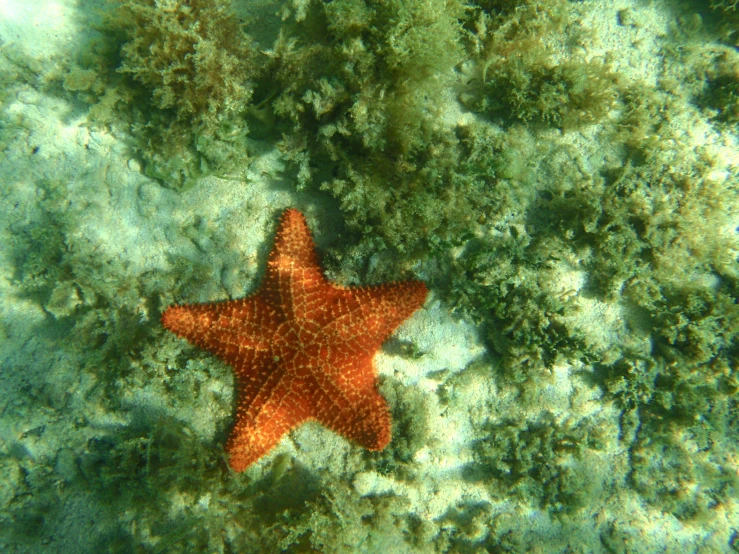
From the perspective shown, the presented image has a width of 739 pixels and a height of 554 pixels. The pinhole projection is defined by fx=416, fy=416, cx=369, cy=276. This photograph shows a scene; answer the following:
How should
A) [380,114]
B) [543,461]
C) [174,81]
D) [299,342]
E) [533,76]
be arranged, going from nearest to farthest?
[380,114] → [174,81] → [299,342] → [533,76] → [543,461]

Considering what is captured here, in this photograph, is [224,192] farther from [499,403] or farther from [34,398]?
[499,403]

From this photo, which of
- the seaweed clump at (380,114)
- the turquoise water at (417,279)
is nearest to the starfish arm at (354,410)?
the turquoise water at (417,279)

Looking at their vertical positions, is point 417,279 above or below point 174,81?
below

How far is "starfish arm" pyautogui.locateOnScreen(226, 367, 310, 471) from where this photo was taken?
5246 millimetres

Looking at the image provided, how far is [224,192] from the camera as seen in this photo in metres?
5.80

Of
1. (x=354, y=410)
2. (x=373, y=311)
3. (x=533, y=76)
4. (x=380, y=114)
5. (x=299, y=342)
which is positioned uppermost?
(x=533, y=76)

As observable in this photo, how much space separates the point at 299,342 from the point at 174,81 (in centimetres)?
357

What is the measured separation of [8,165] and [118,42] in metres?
2.37

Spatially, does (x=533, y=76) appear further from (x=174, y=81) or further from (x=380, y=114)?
(x=174, y=81)

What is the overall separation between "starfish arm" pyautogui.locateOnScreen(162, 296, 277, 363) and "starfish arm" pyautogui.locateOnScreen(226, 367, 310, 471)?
0.42 m

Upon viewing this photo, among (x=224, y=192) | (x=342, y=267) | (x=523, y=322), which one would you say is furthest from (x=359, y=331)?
(x=224, y=192)

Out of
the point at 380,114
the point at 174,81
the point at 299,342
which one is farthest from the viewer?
the point at 299,342

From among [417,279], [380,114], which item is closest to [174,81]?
[380,114]

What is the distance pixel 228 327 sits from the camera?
5316mm
